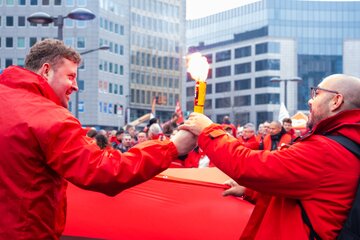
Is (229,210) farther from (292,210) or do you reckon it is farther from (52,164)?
(52,164)

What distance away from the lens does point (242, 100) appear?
106812 millimetres

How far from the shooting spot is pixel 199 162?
10.8 m

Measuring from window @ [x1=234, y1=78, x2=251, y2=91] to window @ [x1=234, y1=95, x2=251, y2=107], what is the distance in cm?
177

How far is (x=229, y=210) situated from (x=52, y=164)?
2155 mm

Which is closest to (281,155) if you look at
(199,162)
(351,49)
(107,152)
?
(107,152)

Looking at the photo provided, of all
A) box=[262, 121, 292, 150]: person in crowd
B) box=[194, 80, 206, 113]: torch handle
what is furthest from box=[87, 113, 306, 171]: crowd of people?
box=[194, 80, 206, 113]: torch handle

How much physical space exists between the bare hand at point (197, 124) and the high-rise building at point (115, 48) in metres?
69.9

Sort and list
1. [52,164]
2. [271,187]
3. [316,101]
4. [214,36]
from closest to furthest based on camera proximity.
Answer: [52,164], [271,187], [316,101], [214,36]

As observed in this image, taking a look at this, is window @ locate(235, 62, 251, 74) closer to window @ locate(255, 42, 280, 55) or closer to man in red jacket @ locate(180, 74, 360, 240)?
window @ locate(255, 42, 280, 55)

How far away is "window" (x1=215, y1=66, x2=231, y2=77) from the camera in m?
111

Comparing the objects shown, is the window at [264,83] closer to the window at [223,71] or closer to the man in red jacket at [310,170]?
the window at [223,71]

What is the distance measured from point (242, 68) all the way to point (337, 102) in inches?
4108

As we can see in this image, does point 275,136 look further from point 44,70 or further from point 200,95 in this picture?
point 44,70

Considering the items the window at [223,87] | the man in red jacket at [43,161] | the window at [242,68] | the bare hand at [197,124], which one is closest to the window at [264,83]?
the window at [242,68]
